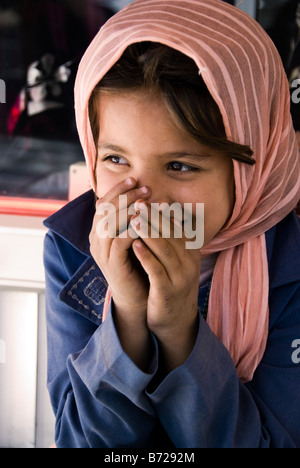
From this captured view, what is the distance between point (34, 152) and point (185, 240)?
2.93 ft

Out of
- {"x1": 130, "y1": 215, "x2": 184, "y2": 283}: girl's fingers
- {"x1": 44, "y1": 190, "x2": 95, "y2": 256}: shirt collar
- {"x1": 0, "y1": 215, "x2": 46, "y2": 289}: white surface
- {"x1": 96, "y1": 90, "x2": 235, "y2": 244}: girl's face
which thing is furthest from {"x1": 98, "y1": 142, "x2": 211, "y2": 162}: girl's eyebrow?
{"x1": 0, "y1": 215, "x2": 46, "y2": 289}: white surface

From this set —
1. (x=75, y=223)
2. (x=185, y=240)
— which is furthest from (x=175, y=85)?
(x=75, y=223)

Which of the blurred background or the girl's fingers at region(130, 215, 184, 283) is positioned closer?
the girl's fingers at region(130, 215, 184, 283)

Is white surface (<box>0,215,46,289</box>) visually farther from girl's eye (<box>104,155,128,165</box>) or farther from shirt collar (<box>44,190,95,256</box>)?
girl's eye (<box>104,155,128,165</box>)

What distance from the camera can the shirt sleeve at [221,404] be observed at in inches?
31.5

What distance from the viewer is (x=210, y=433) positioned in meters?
0.84

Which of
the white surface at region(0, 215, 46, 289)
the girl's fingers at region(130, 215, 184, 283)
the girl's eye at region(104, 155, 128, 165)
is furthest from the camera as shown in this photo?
the white surface at region(0, 215, 46, 289)

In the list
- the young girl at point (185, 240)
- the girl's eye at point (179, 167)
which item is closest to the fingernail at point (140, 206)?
the young girl at point (185, 240)

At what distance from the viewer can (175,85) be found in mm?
801

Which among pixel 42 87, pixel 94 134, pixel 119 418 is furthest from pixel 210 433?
pixel 42 87

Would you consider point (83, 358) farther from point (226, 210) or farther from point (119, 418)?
point (226, 210)

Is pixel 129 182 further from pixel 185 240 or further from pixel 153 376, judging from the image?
pixel 153 376

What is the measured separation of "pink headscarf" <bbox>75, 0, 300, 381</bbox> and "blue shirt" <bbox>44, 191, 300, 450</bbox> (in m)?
0.04

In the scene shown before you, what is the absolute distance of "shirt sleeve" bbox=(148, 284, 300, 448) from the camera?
80cm
